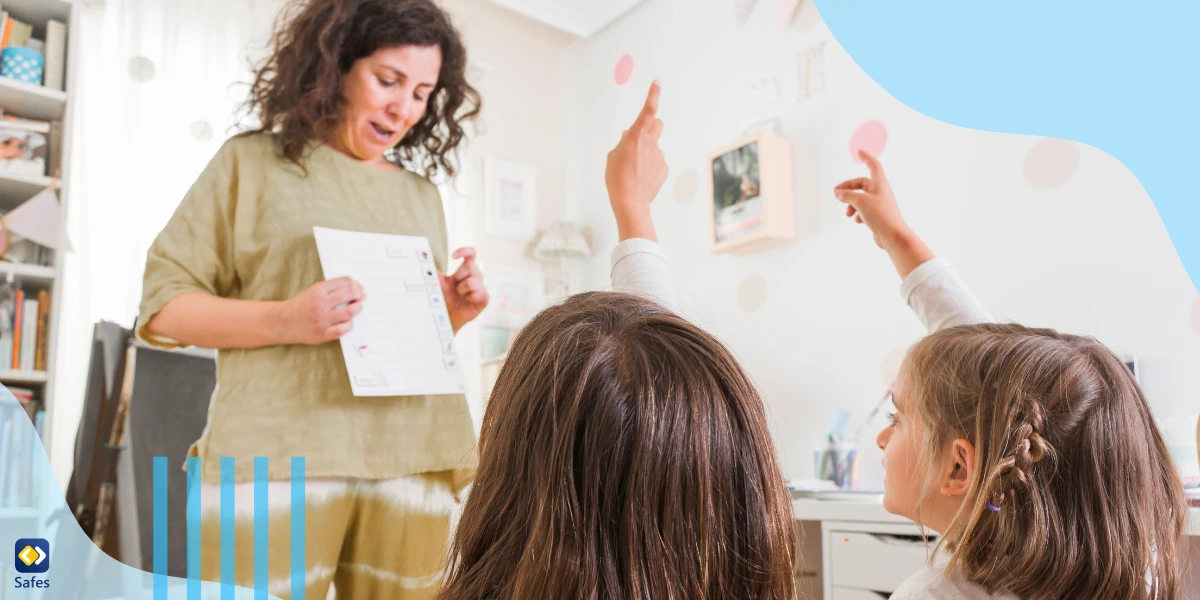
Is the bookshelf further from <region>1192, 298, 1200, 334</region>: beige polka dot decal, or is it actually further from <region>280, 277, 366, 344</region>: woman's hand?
<region>1192, 298, 1200, 334</region>: beige polka dot decal

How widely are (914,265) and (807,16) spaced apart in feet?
3.56

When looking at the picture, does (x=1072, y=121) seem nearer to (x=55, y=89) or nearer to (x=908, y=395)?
(x=908, y=395)

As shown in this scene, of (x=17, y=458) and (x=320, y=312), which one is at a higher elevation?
(x=320, y=312)

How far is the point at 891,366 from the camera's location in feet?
5.56

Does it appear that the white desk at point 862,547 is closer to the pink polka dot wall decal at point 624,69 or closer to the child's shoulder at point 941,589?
the child's shoulder at point 941,589

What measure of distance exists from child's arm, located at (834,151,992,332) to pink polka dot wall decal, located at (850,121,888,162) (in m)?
0.72

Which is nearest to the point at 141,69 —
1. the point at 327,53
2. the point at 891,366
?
the point at 327,53

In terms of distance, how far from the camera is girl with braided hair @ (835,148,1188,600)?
67cm

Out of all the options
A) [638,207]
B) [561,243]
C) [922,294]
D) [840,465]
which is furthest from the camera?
[561,243]

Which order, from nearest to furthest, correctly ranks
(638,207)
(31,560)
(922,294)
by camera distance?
1. (638,207)
2. (922,294)
3. (31,560)

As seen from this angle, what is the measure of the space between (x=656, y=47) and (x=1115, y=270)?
4.29 feet

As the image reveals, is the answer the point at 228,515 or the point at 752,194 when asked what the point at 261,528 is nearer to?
the point at 228,515

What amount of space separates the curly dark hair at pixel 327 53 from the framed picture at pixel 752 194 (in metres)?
0.90

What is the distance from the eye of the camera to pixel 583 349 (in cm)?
47
